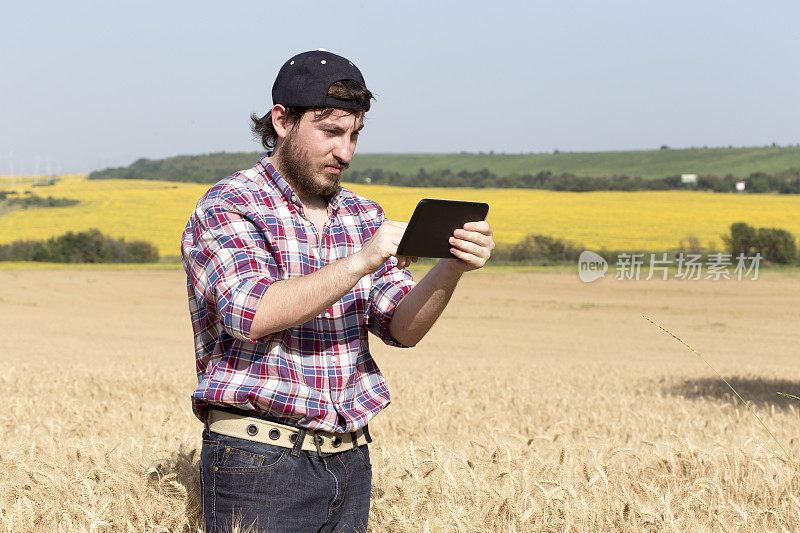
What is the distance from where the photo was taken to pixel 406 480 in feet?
14.0

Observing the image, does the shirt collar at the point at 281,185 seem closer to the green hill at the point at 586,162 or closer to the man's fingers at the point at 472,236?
the man's fingers at the point at 472,236

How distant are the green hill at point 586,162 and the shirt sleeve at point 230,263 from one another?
2457 inches

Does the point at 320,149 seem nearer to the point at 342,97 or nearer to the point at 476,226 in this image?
the point at 342,97

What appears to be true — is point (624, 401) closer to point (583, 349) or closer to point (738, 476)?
point (738, 476)

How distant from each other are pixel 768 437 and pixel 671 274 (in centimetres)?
3000

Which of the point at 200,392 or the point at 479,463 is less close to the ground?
the point at 200,392

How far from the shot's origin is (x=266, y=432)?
283cm

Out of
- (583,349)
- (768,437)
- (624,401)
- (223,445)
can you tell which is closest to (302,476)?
(223,445)

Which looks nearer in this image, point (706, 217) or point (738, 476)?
point (738, 476)

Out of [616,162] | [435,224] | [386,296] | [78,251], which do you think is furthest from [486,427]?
[616,162]

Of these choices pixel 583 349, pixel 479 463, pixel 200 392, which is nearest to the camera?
pixel 200 392

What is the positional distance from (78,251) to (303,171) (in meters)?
40.0

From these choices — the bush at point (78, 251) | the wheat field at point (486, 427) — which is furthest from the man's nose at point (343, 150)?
the bush at point (78, 251)

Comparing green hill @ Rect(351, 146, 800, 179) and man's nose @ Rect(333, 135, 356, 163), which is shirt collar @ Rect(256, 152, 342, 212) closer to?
man's nose @ Rect(333, 135, 356, 163)
